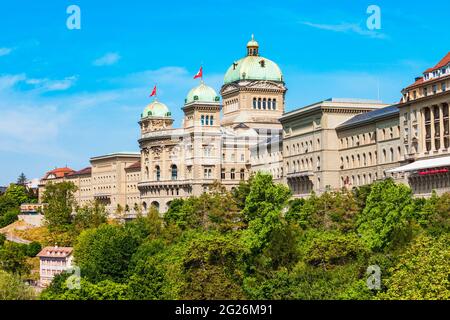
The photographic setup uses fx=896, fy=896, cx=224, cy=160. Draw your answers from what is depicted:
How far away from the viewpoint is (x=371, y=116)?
141 meters

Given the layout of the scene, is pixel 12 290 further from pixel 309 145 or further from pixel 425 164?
pixel 309 145

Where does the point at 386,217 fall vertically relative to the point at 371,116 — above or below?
below

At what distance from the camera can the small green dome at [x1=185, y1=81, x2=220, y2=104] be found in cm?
18550

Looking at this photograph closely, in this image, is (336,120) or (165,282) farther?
(336,120)

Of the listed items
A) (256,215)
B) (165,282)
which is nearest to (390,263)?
(165,282)

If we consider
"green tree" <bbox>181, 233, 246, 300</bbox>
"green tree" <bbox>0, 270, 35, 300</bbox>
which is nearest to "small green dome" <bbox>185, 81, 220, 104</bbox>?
"green tree" <bbox>0, 270, 35, 300</bbox>

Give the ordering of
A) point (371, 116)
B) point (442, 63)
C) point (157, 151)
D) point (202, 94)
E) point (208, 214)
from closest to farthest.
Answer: point (442, 63), point (208, 214), point (371, 116), point (202, 94), point (157, 151)

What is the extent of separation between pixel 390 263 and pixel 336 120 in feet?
272

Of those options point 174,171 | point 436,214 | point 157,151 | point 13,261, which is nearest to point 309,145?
point 174,171

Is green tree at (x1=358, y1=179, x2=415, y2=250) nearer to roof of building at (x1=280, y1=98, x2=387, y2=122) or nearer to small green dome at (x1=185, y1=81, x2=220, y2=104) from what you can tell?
roof of building at (x1=280, y1=98, x2=387, y2=122)

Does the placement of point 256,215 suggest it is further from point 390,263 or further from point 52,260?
point 52,260

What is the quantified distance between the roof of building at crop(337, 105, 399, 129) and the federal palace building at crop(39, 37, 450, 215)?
195 millimetres

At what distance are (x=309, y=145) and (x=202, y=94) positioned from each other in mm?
37036
